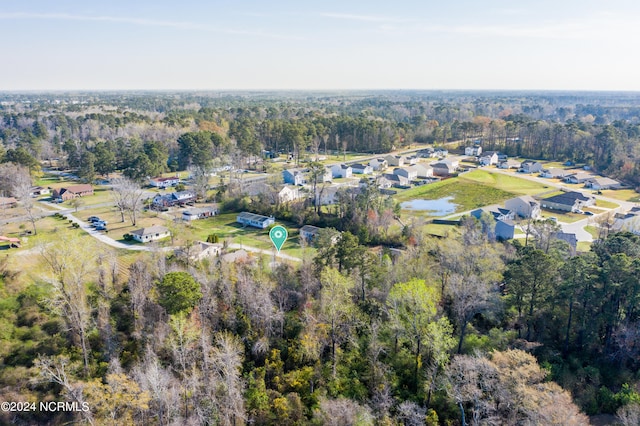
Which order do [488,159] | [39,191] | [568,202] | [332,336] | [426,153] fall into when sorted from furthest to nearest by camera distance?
[426,153] < [488,159] < [39,191] < [568,202] < [332,336]

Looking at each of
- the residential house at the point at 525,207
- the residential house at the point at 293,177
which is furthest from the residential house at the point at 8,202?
the residential house at the point at 525,207

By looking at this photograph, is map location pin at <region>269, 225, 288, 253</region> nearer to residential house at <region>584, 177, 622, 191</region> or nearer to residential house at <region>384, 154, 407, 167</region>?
residential house at <region>384, 154, 407, 167</region>

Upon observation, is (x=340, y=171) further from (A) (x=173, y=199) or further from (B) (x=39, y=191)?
(B) (x=39, y=191)

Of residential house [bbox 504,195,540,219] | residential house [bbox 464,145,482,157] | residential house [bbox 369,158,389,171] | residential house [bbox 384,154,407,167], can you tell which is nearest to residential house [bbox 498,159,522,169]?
residential house [bbox 464,145,482,157]

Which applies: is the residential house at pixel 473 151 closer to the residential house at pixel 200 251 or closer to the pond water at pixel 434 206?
the pond water at pixel 434 206

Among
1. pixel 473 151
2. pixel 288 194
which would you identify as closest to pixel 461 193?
pixel 288 194

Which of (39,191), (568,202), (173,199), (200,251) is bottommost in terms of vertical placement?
(200,251)
